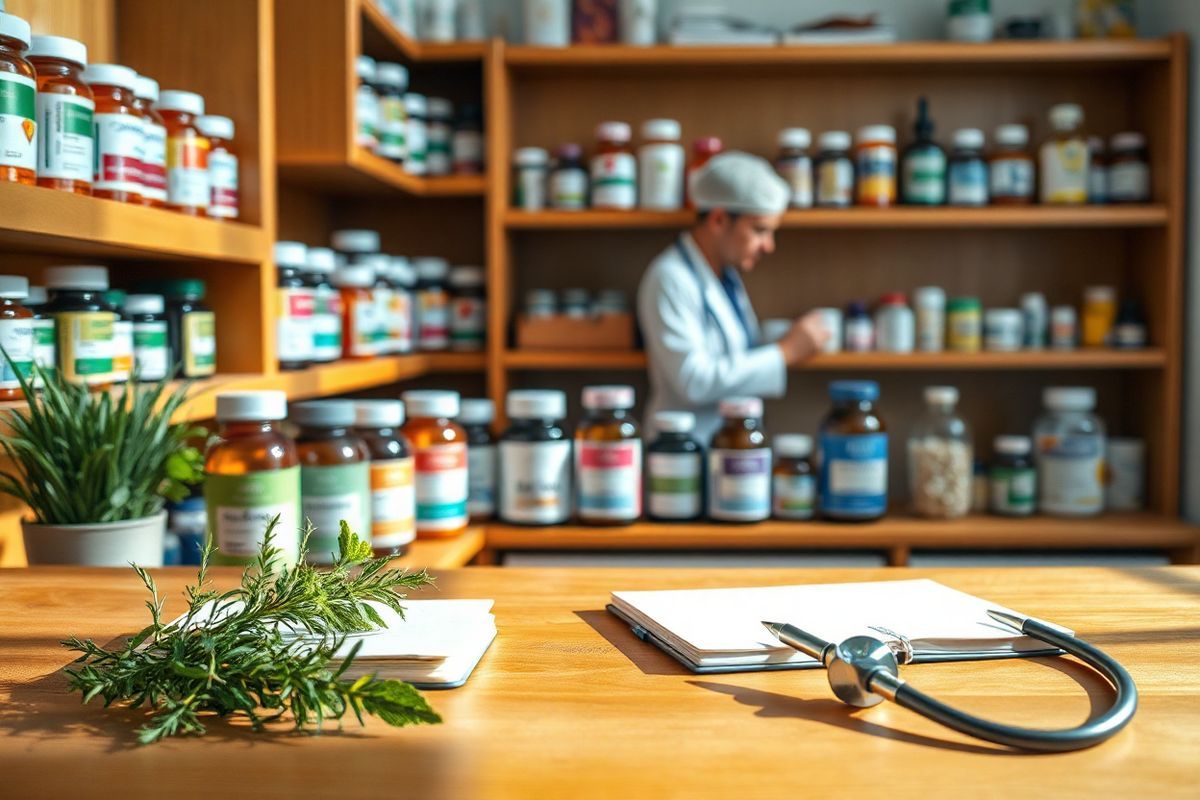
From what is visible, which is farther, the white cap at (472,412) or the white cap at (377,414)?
the white cap at (472,412)

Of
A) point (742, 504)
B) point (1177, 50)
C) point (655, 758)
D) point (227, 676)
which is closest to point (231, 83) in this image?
point (742, 504)

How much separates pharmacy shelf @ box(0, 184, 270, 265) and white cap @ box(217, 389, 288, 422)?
0.78 ft

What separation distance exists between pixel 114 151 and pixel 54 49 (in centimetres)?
15

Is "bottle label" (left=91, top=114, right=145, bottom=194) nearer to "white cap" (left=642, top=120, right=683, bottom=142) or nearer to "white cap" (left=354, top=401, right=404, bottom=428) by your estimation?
"white cap" (left=354, top=401, right=404, bottom=428)

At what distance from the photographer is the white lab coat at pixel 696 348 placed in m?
2.52

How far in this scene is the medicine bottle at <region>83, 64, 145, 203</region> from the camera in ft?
4.38

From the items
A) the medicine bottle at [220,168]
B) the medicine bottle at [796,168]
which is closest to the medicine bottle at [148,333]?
the medicine bottle at [220,168]

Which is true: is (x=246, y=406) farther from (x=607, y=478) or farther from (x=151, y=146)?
(x=607, y=478)

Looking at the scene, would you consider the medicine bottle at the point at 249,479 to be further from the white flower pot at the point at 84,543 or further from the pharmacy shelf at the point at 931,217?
the pharmacy shelf at the point at 931,217

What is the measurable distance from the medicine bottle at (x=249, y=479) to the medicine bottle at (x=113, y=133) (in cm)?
32

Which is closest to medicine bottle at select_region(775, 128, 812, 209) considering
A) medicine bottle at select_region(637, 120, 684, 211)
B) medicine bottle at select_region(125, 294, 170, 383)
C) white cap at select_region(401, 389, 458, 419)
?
medicine bottle at select_region(637, 120, 684, 211)

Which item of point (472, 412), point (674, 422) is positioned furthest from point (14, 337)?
point (674, 422)

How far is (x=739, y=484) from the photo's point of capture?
86.9 inches

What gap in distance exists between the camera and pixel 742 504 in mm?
2223
